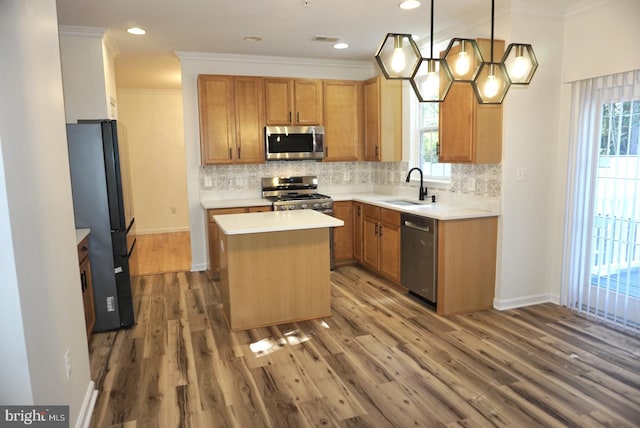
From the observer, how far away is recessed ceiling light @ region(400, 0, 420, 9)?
342 centimetres

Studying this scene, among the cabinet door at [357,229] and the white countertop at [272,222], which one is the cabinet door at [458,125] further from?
the cabinet door at [357,229]

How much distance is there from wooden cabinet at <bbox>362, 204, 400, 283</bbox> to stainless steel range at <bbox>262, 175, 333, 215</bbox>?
532 mm

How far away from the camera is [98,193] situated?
337 centimetres

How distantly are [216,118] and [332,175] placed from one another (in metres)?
1.76

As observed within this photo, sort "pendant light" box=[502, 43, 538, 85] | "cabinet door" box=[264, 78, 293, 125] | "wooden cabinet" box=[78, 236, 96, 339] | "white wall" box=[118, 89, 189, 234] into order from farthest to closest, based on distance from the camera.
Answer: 1. "white wall" box=[118, 89, 189, 234]
2. "cabinet door" box=[264, 78, 293, 125]
3. "wooden cabinet" box=[78, 236, 96, 339]
4. "pendant light" box=[502, 43, 538, 85]

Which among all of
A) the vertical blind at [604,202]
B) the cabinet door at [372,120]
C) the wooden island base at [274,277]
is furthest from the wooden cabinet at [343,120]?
the vertical blind at [604,202]

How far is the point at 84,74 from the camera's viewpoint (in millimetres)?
4137

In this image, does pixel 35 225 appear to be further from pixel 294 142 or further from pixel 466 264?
pixel 294 142

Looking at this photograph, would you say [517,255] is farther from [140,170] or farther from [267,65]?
[140,170]

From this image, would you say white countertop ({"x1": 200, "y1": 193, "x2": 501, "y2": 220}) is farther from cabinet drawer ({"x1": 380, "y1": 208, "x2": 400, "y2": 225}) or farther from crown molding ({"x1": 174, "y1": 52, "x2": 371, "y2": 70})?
crown molding ({"x1": 174, "y1": 52, "x2": 371, "y2": 70})

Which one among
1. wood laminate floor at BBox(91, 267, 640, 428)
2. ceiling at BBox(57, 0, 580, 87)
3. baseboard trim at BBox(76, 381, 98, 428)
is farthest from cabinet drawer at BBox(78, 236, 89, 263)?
ceiling at BBox(57, 0, 580, 87)

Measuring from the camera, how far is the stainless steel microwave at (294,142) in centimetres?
523

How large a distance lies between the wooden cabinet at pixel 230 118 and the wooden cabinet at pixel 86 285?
2007mm

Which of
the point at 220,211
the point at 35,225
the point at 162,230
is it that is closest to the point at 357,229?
the point at 220,211
